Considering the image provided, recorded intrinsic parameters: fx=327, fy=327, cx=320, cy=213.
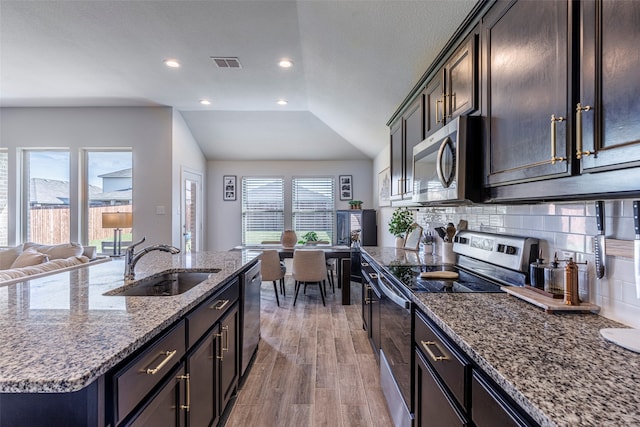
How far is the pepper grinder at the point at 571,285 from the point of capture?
1.20 m

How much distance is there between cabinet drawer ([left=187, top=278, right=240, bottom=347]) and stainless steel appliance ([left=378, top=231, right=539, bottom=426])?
951 millimetres

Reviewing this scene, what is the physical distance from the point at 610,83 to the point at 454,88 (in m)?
1.01

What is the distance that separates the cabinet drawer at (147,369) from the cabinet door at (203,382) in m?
0.17

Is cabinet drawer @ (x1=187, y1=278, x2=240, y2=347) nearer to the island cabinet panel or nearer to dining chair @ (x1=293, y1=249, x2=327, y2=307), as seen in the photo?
the island cabinet panel

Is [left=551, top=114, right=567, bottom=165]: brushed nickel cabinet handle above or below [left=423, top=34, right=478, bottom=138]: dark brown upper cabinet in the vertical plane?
below

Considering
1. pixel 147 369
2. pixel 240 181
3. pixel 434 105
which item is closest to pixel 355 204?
pixel 240 181

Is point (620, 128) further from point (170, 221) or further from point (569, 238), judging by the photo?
point (170, 221)

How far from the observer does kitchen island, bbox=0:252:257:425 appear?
752 millimetres

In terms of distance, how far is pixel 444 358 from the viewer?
1.13 meters

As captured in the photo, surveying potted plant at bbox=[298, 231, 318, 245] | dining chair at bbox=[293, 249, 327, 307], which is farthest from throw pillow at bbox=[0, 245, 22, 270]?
potted plant at bbox=[298, 231, 318, 245]

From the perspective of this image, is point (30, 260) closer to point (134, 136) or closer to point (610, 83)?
point (134, 136)

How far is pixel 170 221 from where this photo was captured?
4.92 meters

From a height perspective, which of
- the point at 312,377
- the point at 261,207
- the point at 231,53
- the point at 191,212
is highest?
the point at 231,53

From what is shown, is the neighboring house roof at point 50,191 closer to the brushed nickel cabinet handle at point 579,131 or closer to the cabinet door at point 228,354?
the cabinet door at point 228,354
